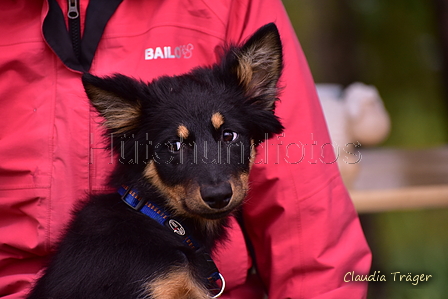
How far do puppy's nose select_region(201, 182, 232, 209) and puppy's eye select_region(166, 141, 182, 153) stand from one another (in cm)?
26

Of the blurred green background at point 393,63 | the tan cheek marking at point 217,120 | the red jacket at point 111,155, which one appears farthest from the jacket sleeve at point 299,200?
the blurred green background at point 393,63

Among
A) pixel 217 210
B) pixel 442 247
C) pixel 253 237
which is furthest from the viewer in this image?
pixel 442 247

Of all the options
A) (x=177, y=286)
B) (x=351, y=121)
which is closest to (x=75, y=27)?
(x=177, y=286)

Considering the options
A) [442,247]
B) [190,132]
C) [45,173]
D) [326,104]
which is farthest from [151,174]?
[442,247]

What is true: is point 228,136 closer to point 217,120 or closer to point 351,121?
point 217,120

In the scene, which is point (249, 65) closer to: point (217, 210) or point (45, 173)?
point (217, 210)

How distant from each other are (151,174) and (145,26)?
2.72ft

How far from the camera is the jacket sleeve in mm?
2693

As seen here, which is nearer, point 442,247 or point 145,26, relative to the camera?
point 145,26

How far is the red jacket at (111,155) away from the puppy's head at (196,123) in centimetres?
20

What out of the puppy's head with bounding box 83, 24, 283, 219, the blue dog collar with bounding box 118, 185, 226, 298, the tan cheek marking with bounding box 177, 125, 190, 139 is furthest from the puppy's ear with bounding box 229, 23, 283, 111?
the blue dog collar with bounding box 118, 185, 226, 298

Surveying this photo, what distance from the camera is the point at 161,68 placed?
2.75m

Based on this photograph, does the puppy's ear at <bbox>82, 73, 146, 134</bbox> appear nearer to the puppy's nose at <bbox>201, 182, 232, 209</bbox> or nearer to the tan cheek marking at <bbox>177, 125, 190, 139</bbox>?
Result: the tan cheek marking at <bbox>177, 125, 190, 139</bbox>

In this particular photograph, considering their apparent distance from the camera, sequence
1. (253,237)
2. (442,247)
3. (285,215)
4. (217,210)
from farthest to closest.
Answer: (442,247) → (253,237) → (285,215) → (217,210)
